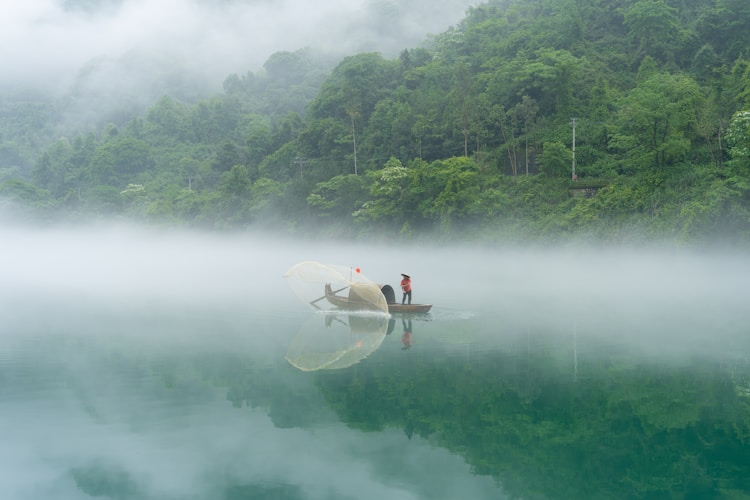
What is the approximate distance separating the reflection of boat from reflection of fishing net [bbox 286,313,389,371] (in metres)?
0.36

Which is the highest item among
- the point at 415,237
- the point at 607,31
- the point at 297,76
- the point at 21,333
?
the point at 297,76

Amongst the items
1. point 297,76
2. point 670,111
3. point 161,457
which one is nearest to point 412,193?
point 670,111

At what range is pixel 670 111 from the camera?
38.4 metres

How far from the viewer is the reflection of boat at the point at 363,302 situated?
22.2 metres

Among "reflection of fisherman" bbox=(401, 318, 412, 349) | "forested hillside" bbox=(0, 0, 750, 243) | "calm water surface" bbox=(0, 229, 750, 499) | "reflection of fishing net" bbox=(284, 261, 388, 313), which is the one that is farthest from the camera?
"forested hillside" bbox=(0, 0, 750, 243)

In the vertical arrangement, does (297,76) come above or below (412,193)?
above

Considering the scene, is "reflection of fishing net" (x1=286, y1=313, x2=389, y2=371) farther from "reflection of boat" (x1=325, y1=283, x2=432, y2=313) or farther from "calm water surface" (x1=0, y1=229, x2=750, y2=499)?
"reflection of boat" (x1=325, y1=283, x2=432, y2=313)

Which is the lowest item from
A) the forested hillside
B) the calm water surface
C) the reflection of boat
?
the calm water surface

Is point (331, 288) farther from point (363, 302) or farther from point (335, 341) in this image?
point (335, 341)

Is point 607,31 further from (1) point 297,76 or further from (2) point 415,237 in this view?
(1) point 297,76

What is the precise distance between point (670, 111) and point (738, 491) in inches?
1268

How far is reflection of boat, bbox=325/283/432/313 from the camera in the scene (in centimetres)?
2219

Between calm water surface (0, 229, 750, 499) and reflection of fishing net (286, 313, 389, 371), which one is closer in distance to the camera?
calm water surface (0, 229, 750, 499)

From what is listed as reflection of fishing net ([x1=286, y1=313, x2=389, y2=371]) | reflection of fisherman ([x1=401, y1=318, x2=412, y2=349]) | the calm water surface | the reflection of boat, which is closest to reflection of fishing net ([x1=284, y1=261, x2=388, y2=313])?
the reflection of boat
